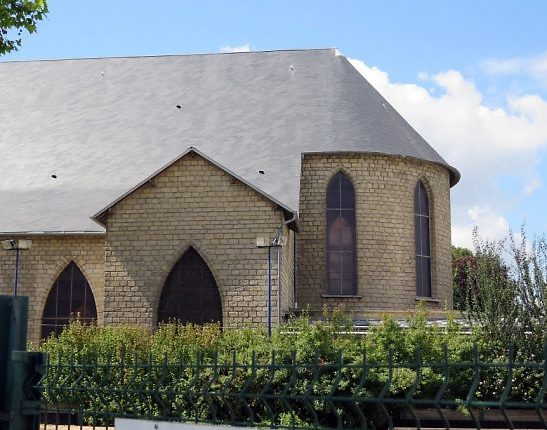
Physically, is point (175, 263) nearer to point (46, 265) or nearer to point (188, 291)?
point (188, 291)

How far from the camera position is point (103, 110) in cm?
2839

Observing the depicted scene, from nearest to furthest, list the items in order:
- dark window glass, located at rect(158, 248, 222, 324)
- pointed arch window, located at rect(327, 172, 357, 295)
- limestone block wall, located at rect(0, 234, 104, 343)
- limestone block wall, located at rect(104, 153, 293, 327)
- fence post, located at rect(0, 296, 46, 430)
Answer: fence post, located at rect(0, 296, 46, 430) → limestone block wall, located at rect(104, 153, 293, 327) → dark window glass, located at rect(158, 248, 222, 324) → limestone block wall, located at rect(0, 234, 104, 343) → pointed arch window, located at rect(327, 172, 357, 295)

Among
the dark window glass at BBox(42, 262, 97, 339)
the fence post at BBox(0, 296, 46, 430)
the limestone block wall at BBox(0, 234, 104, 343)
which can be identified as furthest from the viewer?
the dark window glass at BBox(42, 262, 97, 339)

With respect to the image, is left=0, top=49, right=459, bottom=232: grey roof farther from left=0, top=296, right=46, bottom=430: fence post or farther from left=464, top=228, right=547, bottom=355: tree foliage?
left=0, top=296, right=46, bottom=430: fence post

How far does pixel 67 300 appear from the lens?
23.5 metres

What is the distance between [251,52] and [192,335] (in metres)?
15.6

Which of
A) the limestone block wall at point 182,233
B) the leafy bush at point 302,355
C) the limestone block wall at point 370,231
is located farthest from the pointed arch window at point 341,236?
the leafy bush at point 302,355

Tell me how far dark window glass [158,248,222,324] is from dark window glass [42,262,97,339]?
3440 millimetres

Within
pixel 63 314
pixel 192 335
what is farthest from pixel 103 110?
pixel 192 335

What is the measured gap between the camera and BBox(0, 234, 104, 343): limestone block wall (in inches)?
914

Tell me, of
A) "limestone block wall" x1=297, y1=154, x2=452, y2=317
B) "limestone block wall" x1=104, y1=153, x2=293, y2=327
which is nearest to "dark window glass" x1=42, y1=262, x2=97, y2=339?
"limestone block wall" x1=104, y1=153, x2=293, y2=327

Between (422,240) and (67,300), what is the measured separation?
36.7ft

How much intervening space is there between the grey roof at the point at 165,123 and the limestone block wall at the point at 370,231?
568mm

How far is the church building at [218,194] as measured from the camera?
20719mm
